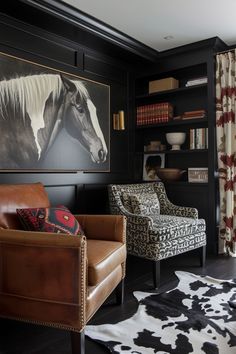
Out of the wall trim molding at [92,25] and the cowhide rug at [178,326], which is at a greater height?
the wall trim molding at [92,25]

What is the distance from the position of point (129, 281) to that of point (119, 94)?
2285 millimetres

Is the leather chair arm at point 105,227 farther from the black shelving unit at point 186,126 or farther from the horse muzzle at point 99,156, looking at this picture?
the black shelving unit at point 186,126

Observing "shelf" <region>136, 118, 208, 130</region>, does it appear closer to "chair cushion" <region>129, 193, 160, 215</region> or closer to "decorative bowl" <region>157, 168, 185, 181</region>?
"decorative bowl" <region>157, 168, 185, 181</region>

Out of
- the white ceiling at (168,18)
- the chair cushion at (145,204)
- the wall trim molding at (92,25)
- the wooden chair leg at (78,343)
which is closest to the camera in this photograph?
the wooden chair leg at (78,343)

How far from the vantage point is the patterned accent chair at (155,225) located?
2662 millimetres

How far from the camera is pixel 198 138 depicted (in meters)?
3.74

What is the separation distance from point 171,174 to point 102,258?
7.24ft

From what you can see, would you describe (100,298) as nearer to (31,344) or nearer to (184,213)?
(31,344)

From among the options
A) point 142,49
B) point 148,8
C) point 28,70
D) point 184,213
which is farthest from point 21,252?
point 142,49

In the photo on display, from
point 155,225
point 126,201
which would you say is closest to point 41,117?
point 126,201

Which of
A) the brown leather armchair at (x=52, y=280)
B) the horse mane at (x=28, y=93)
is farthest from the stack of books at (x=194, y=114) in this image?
the brown leather armchair at (x=52, y=280)

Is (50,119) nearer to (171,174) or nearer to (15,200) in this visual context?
(15,200)

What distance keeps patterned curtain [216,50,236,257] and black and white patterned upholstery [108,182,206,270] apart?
19.7 inches

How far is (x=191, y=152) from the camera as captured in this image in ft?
12.8
